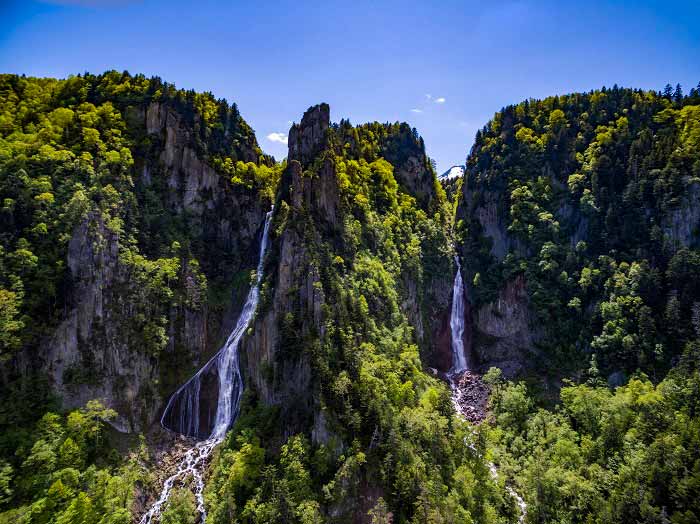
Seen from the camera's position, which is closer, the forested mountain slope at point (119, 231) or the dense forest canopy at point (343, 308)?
the dense forest canopy at point (343, 308)

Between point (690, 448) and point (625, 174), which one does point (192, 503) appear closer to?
point (690, 448)

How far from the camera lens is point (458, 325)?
73625 millimetres

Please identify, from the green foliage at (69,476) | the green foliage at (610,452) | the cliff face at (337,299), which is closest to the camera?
the green foliage at (69,476)

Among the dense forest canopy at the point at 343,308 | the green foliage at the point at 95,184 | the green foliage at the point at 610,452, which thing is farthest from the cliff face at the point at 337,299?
the green foliage at the point at 610,452

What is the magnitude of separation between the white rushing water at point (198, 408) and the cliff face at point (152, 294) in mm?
1941

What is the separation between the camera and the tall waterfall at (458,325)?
6856cm

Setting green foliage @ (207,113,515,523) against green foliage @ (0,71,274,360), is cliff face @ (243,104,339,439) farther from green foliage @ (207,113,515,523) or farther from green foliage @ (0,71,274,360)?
green foliage @ (0,71,274,360)

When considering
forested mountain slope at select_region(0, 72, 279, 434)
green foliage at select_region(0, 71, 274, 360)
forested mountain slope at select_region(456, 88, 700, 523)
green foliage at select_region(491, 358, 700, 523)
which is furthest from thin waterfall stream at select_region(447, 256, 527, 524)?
green foliage at select_region(0, 71, 274, 360)

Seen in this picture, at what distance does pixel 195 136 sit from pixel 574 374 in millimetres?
69541

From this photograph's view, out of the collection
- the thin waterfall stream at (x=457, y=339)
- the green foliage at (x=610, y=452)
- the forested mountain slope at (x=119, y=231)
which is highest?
the forested mountain slope at (x=119, y=231)

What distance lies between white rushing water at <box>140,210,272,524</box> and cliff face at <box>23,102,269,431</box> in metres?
1.94

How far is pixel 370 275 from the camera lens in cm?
6081

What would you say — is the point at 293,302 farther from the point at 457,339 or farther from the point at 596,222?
the point at 596,222

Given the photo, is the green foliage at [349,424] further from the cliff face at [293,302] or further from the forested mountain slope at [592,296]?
the forested mountain slope at [592,296]
